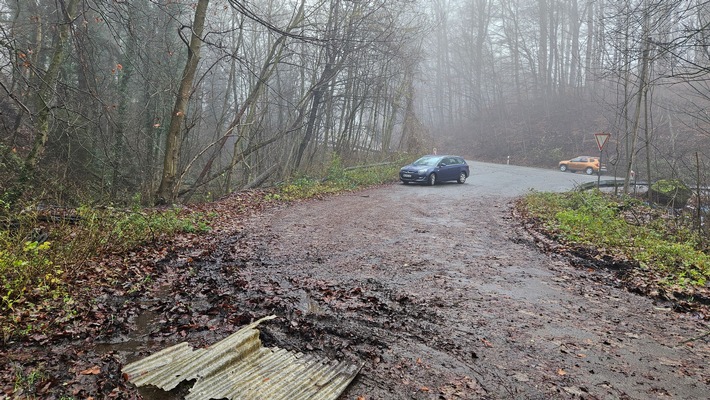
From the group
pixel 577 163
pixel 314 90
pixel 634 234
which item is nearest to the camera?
pixel 634 234

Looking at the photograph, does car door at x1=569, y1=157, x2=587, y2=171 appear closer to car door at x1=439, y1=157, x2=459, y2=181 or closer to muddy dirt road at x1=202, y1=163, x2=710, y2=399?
car door at x1=439, y1=157, x2=459, y2=181

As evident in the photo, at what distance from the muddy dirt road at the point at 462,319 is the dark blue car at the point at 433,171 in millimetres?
11633

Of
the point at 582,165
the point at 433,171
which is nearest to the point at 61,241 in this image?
the point at 433,171

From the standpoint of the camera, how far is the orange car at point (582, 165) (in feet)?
106

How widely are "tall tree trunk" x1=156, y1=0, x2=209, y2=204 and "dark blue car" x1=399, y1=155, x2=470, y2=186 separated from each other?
12271 millimetres

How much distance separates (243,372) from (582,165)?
1384 inches

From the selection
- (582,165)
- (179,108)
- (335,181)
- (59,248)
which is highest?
(179,108)

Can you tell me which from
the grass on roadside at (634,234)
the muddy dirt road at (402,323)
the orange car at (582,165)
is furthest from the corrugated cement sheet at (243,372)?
the orange car at (582,165)

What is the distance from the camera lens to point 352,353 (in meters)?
4.04

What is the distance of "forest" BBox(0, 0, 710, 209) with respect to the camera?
374 inches

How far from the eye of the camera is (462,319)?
5.02 m

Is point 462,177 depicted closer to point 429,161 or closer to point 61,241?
point 429,161

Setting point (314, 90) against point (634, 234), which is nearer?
point (634, 234)

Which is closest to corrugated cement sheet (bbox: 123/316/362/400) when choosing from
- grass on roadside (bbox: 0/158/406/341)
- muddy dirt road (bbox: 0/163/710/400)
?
muddy dirt road (bbox: 0/163/710/400)
